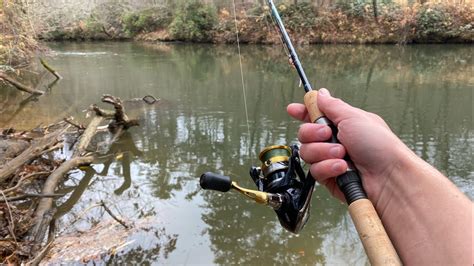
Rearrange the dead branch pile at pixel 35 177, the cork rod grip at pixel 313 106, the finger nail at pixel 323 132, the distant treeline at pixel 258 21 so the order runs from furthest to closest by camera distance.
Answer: the distant treeline at pixel 258 21, the dead branch pile at pixel 35 177, the cork rod grip at pixel 313 106, the finger nail at pixel 323 132

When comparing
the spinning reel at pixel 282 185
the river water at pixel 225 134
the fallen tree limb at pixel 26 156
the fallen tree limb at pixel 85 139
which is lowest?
the river water at pixel 225 134

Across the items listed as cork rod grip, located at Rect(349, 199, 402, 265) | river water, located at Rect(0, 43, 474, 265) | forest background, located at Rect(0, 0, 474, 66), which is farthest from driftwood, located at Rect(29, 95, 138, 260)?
A: forest background, located at Rect(0, 0, 474, 66)

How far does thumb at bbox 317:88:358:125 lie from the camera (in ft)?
6.07

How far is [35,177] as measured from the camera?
6.94 metres

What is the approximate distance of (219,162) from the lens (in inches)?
315

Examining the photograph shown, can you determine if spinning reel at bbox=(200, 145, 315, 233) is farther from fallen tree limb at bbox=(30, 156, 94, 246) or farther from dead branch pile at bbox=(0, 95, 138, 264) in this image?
fallen tree limb at bbox=(30, 156, 94, 246)

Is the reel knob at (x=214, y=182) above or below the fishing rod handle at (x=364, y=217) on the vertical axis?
below

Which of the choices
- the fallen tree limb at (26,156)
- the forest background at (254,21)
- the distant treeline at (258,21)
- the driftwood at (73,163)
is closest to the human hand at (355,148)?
the driftwood at (73,163)

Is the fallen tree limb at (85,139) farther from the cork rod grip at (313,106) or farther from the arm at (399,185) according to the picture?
the arm at (399,185)

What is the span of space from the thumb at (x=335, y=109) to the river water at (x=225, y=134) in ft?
11.2

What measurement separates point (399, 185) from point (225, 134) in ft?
25.9

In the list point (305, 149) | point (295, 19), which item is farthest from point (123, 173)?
point (295, 19)

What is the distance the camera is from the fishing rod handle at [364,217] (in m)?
1.36

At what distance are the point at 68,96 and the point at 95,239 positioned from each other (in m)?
10.2
